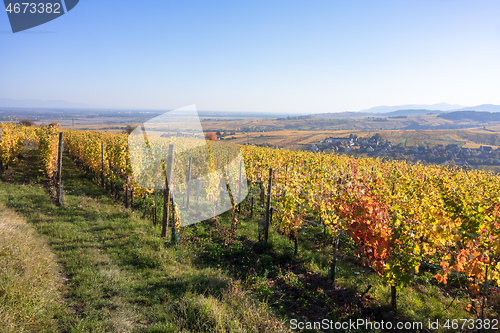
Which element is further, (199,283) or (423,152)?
(423,152)

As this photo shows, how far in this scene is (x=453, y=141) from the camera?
63.4 m

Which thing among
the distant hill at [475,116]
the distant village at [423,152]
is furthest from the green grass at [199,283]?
the distant hill at [475,116]

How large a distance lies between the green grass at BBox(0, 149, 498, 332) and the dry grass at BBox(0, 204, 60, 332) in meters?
0.04

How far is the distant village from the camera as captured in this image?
46225 mm

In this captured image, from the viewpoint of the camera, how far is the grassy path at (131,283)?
12.6 ft

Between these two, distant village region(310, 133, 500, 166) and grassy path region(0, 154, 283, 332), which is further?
distant village region(310, 133, 500, 166)

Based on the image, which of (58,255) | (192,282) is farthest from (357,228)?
(58,255)

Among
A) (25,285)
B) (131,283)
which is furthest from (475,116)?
(25,285)

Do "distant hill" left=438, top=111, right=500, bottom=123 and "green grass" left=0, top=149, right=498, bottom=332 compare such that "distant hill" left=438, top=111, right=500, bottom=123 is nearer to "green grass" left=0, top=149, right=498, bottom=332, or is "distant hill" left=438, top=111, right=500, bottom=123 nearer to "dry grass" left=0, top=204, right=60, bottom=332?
"green grass" left=0, top=149, right=498, bottom=332

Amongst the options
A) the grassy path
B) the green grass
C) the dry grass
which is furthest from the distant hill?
the dry grass

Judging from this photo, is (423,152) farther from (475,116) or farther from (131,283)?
(475,116)

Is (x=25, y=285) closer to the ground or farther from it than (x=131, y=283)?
farther from it

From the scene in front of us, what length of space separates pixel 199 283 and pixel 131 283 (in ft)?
4.49

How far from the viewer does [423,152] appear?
52562mm
